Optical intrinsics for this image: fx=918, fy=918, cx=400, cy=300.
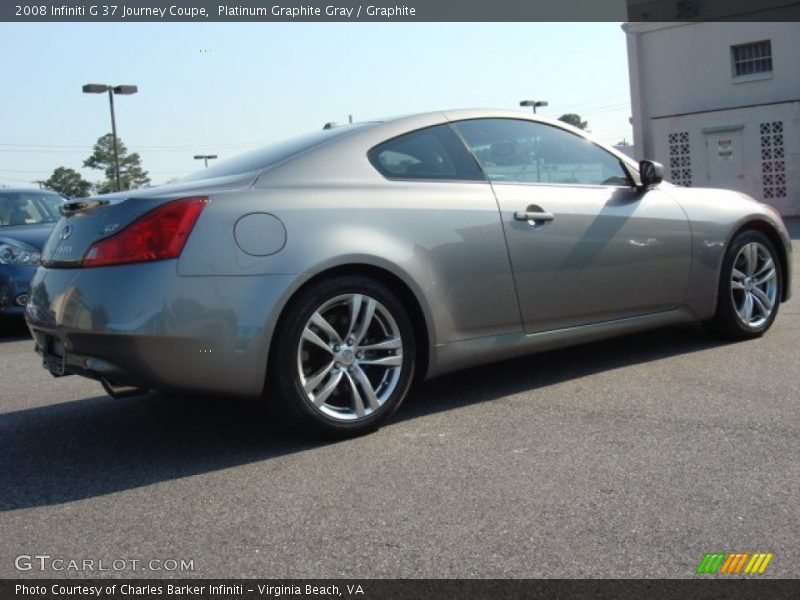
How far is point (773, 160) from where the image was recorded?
75.6 feet

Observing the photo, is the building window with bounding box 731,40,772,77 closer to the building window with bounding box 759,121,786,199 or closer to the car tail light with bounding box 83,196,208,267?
the building window with bounding box 759,121,786,199

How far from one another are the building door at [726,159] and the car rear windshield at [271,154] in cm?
2077

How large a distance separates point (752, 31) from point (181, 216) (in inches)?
894

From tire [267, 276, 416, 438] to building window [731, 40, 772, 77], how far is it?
22023mm

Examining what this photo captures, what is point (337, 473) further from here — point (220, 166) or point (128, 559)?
point (220, 166)

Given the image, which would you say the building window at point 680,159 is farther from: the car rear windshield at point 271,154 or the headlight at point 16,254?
the car rear windshield at point 271,154

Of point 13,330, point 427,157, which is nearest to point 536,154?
point 427,157

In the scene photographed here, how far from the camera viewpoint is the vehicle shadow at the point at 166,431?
12.1 feet

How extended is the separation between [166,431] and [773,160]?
71.5 feet

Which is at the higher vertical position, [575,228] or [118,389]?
[575,228]

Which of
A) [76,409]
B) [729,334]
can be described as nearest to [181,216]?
[76,409]

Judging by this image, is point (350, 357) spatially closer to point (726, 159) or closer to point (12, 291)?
point (12, 291)

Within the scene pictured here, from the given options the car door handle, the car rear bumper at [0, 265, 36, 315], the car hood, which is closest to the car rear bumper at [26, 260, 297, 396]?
the car door handle

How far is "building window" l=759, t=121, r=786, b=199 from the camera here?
22875mm
